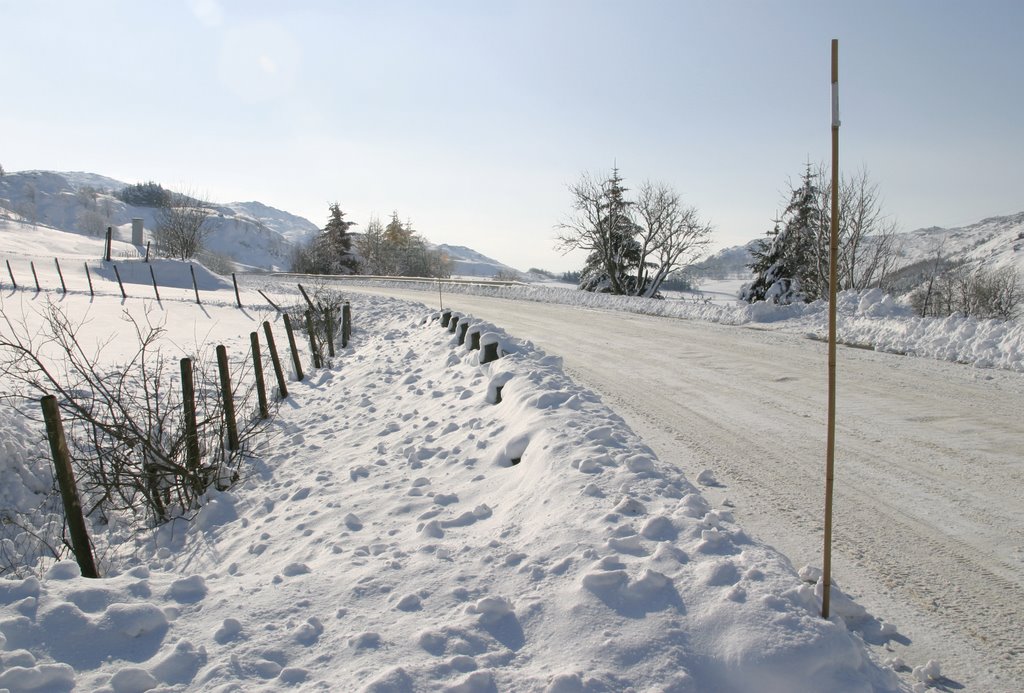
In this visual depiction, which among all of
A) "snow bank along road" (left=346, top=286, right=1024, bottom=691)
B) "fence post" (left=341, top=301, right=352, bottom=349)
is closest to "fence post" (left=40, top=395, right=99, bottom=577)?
"snow bank along road" (left=346, top=286, right=1024, bottom=691)

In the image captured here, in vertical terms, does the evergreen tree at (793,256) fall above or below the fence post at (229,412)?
above

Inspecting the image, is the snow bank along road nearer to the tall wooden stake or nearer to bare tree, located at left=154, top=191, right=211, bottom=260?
the tall wooden stake

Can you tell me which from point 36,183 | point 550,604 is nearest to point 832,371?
point 550,604

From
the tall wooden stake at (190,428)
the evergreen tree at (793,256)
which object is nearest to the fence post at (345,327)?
the tall wooden stake at (190,428)

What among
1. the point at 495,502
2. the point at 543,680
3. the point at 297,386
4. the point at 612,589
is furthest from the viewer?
the point at 297,386

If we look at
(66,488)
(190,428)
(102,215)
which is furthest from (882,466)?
(102,215)

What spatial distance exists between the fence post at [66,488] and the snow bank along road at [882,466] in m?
4.89

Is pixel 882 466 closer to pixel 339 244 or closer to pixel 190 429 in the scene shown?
pixel 190 429

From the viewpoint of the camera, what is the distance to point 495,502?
479cm

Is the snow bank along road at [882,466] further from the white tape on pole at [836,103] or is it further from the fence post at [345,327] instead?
the fence post at [345,327]

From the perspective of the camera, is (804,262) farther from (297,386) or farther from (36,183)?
(36,183)

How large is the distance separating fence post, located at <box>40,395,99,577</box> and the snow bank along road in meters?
4.89

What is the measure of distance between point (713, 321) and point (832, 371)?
49.9ft

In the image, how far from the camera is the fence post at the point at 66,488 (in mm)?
4828
